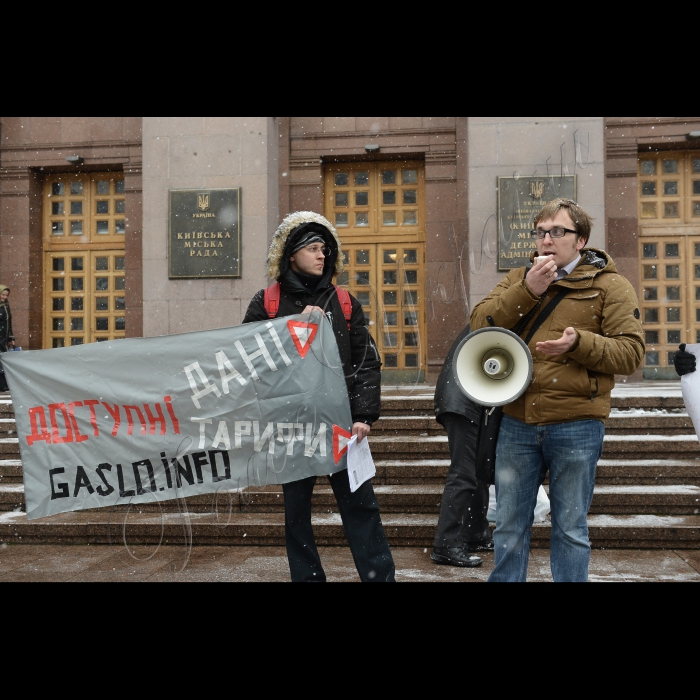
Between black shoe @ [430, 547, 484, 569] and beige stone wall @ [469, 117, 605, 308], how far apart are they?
704cm

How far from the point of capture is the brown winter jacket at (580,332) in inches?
130

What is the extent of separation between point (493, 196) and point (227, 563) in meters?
8.06

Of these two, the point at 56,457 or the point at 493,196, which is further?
the point at 493,196

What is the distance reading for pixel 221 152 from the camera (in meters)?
12.3

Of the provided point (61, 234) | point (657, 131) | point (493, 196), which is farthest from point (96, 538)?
point (657, 131)

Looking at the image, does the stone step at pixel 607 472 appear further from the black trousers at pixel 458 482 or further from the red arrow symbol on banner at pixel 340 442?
the red arrow symbol on banner at pixel 340 442

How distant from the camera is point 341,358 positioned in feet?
13.2

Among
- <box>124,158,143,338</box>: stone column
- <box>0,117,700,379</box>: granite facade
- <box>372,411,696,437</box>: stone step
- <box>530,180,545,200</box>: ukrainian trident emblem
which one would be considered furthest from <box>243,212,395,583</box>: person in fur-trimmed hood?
<box>124,158,143,338</box>: stone column

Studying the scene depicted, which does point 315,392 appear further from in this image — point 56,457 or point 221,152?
point 221,152

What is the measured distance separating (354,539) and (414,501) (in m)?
2.63

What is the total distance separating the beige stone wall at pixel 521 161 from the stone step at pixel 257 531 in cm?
637

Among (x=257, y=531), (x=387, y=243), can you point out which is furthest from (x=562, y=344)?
(x=387, y=243)

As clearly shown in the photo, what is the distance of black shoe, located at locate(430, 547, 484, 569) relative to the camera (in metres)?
5.16

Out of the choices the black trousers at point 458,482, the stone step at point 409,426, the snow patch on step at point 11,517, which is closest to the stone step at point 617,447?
the stone step at point 409,426
